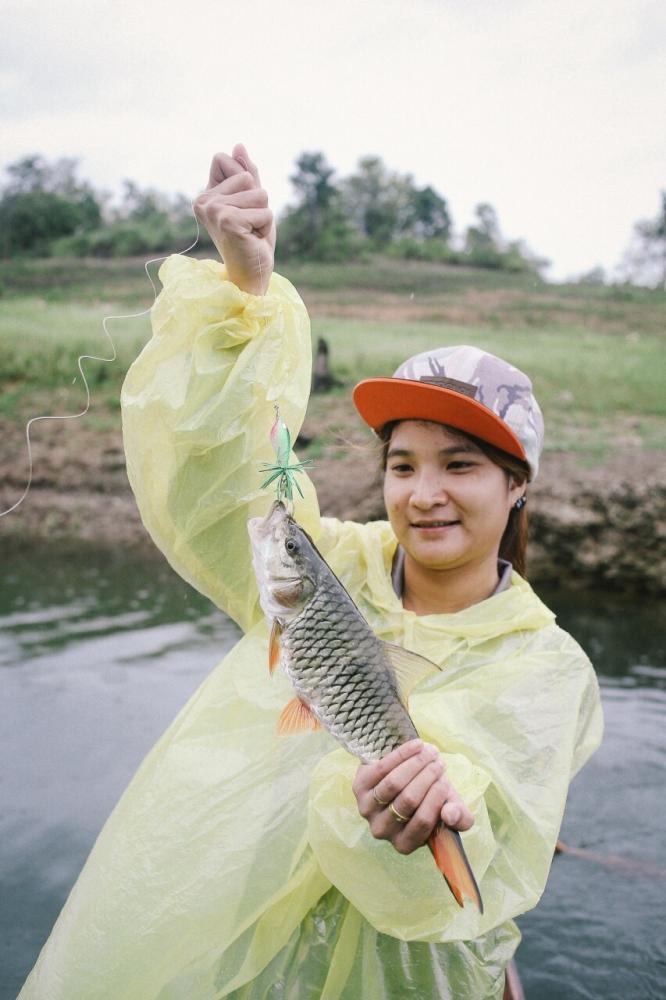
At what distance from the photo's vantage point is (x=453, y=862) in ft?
4.87

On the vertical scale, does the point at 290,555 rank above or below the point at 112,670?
above

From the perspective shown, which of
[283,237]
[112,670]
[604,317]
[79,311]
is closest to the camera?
[112,670]

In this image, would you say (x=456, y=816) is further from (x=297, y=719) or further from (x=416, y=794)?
(x=297, y=719)

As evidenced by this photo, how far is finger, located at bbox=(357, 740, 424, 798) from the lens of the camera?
5.06ft

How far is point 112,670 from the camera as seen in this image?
18.2ft

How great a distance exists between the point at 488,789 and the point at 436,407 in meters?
0.87

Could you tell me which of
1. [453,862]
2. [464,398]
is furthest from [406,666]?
[464,398]

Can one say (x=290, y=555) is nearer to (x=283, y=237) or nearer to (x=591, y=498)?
(x=591, y=498)

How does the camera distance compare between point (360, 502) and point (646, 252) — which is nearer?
point (360, 502)

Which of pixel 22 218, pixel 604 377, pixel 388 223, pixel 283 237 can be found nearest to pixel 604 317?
pixel 604 377

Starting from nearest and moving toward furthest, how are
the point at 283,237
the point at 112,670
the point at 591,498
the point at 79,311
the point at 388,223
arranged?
the point at 112,670 < the point at 591,498 < the point at 79,311 < the point at 283,237 < the point at 388,223

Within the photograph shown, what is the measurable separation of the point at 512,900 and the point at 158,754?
89cm

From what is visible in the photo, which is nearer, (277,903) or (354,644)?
(354,644)

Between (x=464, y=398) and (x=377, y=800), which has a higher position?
(x=464, y=398)
